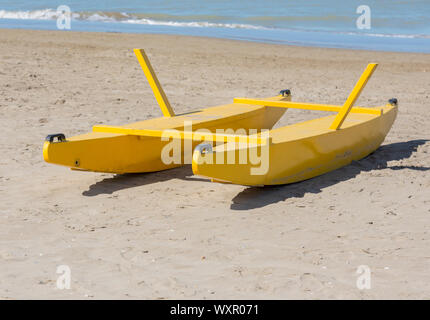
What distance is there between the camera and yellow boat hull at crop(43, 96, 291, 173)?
5.43 metres

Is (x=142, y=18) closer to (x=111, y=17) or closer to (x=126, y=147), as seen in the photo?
(x=111, y=17)

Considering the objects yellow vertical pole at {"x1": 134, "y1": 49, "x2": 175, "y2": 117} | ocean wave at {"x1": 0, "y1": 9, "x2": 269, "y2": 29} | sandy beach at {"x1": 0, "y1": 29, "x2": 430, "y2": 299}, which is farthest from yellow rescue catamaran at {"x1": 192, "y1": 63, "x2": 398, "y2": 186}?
ocean wave at {"x1": 0, "y1": 9, "x2": 269, "y2": 29}

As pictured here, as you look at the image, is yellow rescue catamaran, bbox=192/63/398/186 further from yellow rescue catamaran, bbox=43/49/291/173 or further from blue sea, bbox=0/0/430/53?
blue sea, bbox=0/0/430/53

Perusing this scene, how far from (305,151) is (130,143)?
1463mm

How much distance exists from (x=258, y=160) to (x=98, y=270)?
1.74m

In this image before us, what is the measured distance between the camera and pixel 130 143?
5.86 metres

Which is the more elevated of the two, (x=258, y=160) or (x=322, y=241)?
(x=258, y=160)

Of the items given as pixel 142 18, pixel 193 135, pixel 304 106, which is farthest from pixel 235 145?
pixel 142 18

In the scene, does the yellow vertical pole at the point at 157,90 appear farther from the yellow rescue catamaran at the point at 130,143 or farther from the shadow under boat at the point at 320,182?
the shadow under boat at the point at 320,182

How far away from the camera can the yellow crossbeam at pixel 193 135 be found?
5273 millimetres

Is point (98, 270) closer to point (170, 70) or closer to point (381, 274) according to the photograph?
point (381, 274)

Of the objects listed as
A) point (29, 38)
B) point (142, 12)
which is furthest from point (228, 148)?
point (142, 12)

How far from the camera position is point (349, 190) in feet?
17.9
